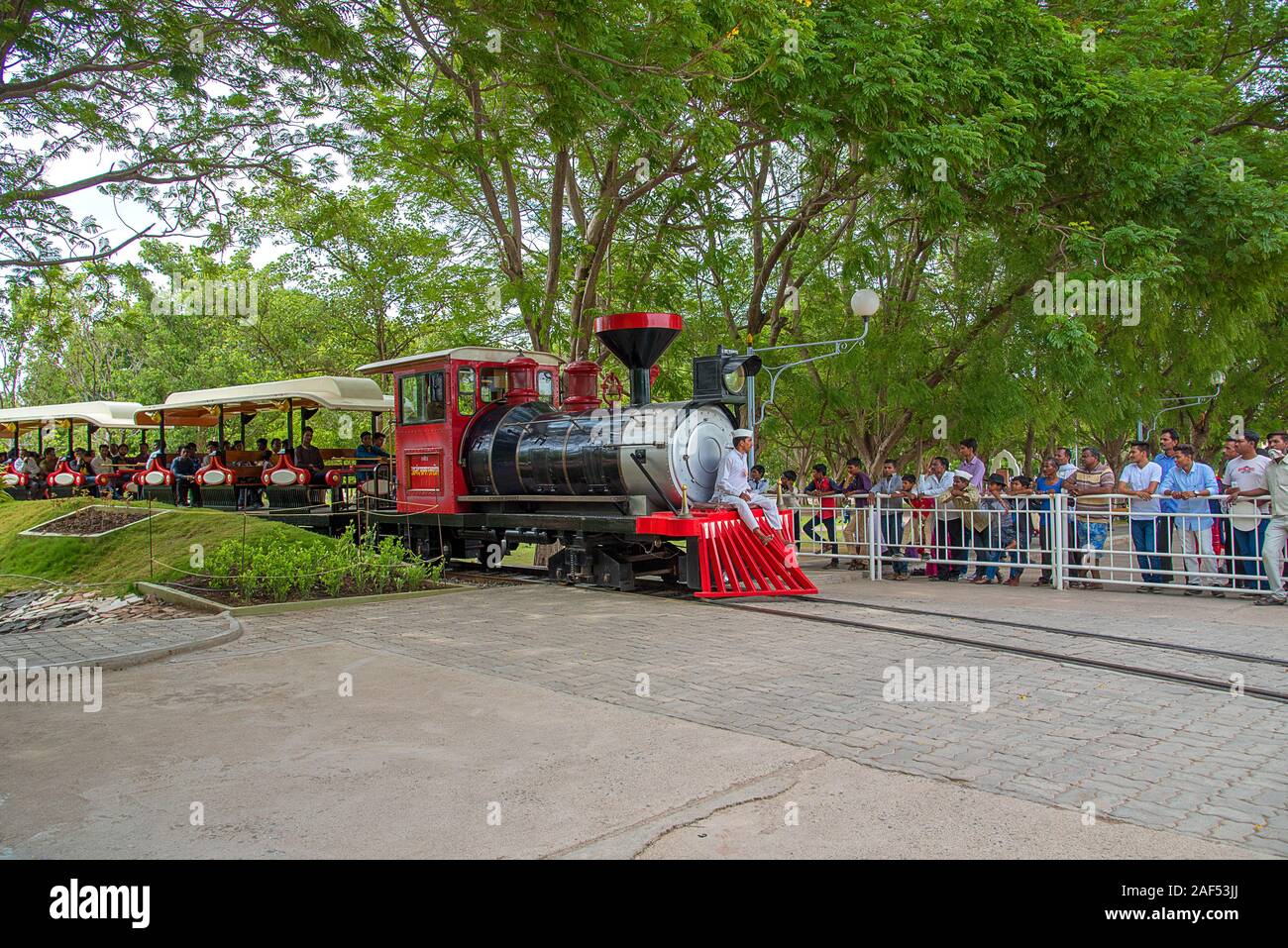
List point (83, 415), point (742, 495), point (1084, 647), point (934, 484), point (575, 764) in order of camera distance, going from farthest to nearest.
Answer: point (83, 415) → point (934, 484) → point (742, 495) → point (1084, 647) → point (575, 764)

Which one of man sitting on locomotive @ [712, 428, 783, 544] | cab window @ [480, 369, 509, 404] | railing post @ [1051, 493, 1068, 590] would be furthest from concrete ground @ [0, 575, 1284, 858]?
cab window @ [480, 369, 509, 404]

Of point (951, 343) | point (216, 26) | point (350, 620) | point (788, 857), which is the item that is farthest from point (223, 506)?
point (788, 857)

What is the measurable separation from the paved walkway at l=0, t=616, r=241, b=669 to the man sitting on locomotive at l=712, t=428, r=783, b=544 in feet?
18.9

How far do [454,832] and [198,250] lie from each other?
427 inches

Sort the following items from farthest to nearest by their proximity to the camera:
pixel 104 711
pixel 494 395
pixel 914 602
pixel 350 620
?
pixel 494 395, pixel 914 602, pixel 350 620, pixel 104 711

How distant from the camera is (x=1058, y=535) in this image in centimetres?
1191

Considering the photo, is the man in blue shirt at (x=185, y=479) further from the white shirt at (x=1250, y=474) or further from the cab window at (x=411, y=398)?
the white shirt at (x=1250, y=474)

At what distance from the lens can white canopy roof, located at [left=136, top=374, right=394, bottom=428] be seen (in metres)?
16.7

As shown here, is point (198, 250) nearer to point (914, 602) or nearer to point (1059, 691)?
point (914, 602)

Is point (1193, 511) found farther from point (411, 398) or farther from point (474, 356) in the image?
point (411, 398)

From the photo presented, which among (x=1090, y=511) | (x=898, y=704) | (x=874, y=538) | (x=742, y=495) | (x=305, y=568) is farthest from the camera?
(x=874, y=538)

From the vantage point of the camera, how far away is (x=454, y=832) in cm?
388

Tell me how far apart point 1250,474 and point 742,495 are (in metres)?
5.89

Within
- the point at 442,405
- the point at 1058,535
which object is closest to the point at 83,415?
the point at 442,405
